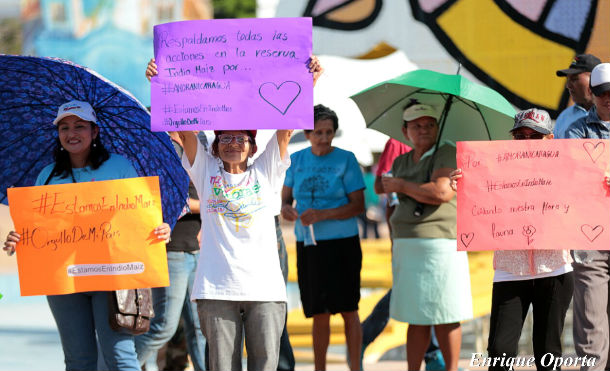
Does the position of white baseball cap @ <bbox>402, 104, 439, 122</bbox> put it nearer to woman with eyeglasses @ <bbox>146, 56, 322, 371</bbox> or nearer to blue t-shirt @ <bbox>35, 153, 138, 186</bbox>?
woman with eyeglasses @ <bbox>146, 56, 322, 371</bbox>

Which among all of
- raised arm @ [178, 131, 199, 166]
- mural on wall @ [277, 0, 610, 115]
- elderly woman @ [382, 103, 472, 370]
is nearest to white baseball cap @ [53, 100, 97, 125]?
→ raised arm @ [178, 131, 199, 166]

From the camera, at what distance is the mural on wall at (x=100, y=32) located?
83.0ft

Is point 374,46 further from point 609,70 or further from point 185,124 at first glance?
point 185,124

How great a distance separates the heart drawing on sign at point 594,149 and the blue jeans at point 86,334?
266 cm

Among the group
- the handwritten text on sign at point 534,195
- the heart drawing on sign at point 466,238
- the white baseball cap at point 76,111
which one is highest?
the white baseball cap at point 76,111

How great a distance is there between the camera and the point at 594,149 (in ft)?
16.4

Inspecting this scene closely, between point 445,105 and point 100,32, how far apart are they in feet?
74.8

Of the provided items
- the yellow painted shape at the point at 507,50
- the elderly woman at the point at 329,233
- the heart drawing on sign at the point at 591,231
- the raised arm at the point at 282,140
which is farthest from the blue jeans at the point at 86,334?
the yellow painted shape at the point at 507,50

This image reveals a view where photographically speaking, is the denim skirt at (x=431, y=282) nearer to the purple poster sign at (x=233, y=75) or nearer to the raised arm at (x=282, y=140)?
the raised arm at (x=282, y=140)

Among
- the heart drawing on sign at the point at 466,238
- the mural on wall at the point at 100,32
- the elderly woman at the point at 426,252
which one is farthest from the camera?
the mural on wall at the point at 100,32

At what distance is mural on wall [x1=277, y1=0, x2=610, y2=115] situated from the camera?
693 cm

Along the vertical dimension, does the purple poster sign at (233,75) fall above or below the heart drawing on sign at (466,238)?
above

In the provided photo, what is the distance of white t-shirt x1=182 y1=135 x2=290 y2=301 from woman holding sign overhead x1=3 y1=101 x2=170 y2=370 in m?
0.34

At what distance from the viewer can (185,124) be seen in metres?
4.84
